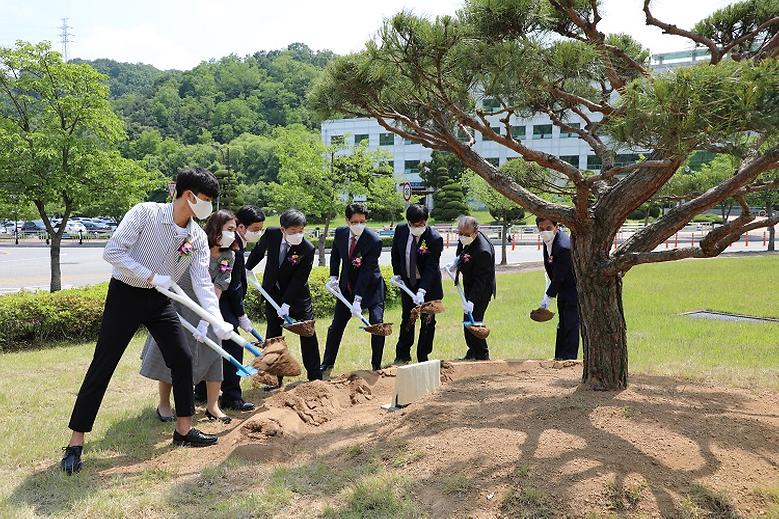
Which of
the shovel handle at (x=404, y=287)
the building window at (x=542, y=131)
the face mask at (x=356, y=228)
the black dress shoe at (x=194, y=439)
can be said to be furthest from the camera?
the building window at (x=542, y=131)

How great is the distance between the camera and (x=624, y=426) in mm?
3570

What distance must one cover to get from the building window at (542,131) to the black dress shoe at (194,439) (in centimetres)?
3219

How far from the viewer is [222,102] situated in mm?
82562

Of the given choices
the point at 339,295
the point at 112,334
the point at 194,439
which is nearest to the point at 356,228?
the point at 339,295

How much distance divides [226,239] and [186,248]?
88 cm

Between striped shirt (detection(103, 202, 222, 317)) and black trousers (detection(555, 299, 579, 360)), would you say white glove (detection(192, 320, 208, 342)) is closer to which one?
striped shirt (detection(103, 202, 222, 317))

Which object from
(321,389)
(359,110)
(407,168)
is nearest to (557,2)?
(359,110)

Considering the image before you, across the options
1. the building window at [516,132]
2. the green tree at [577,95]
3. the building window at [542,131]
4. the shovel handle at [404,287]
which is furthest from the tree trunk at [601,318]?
the building window at [542,131]

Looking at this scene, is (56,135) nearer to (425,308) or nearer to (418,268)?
(418,268)

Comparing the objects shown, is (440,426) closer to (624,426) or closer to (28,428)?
(624,426)

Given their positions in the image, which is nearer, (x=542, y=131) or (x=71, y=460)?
(x=71, y=460)

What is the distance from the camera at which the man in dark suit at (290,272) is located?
18.1ft

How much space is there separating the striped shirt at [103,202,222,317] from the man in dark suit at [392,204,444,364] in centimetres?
257

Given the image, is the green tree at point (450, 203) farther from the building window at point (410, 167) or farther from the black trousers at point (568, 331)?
the black trousers at point (568, 331)
